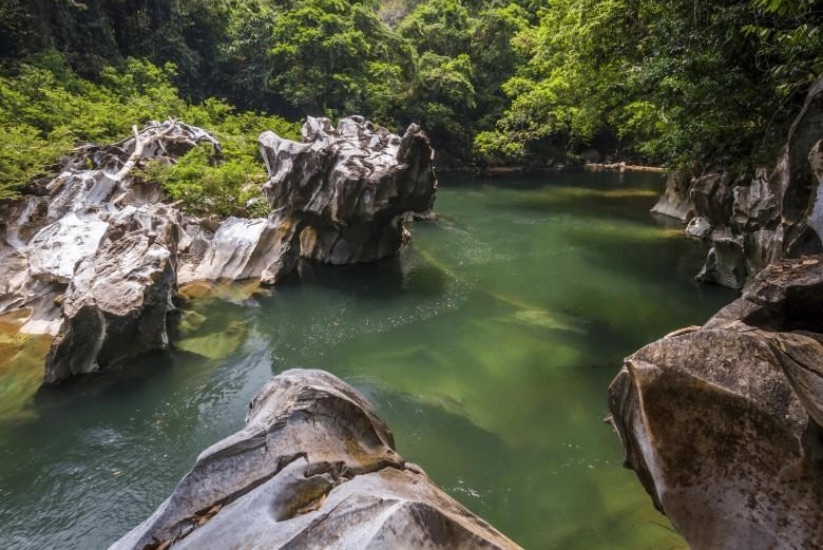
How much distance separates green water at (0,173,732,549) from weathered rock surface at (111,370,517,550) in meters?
2.54

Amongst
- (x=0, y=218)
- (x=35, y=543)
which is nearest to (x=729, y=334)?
(x=35, y=543)

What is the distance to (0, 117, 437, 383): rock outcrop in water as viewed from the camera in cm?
910

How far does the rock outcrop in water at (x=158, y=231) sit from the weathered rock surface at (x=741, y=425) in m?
8.44

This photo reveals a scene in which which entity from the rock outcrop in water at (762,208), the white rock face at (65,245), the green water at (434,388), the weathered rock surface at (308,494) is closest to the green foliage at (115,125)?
the white rock face at (65,245)

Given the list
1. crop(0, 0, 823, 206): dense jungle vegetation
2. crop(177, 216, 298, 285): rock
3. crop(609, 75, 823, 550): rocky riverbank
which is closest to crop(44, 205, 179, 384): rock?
crop(177, 216, 298, 285): rock

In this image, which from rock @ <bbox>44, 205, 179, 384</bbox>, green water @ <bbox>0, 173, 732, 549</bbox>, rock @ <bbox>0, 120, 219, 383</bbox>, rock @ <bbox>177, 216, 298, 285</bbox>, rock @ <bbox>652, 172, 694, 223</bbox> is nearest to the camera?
green water @ <bbox>0, 173, 732, 549</bbox>

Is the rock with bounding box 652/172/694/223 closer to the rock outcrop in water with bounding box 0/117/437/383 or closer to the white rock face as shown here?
the rock outcrop in water with bounding box 0/117/437/383

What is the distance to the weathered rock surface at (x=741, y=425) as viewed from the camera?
3.11 m

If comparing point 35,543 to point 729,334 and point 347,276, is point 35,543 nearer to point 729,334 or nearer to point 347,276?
point 729,334

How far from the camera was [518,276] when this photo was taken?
1462cm

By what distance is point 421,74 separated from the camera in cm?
3177

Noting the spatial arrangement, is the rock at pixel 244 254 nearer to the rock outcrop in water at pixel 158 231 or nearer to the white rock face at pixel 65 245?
the rock outcrop in water at pixel 158 231

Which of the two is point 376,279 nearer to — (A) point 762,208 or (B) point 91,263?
(B) point 91,263

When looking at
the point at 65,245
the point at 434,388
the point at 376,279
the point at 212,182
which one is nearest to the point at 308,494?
the point at 434,388
